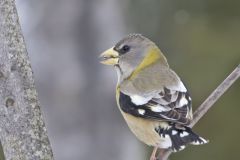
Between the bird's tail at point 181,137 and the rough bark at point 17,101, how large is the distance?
102 cm

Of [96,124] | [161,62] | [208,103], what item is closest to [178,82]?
→ [161,62]

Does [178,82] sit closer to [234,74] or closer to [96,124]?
[234,74]

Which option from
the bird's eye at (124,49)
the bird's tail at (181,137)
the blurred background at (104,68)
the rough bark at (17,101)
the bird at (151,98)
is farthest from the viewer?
the blurred background at (104,68)

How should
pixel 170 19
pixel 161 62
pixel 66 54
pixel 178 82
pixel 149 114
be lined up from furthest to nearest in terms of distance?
pixel 170 19
pixel 66 54
pixel 161 62
pixel 178 82
pixel 149 114

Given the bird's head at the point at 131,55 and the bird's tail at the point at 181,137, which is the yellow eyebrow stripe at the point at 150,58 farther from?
the bird's tail at the point at 181,137

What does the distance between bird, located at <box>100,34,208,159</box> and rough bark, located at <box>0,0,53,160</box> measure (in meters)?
1.05

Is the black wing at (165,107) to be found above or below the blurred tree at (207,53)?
above

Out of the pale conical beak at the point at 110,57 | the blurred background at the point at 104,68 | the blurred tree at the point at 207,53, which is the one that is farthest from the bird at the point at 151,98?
the blurred tree at the point at 207,53

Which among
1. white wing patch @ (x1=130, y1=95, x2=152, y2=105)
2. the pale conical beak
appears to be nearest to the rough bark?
white wing patch @ (x1=130, y1=95, x2=152, y2=105)

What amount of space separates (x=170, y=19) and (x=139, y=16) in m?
0.36

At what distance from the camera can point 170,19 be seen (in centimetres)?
755

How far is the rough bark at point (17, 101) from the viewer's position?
2.33 metres

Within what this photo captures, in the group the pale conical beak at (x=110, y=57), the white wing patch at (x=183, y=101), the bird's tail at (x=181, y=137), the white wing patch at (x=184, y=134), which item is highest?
the pale conical beak at (x=110, y=57)

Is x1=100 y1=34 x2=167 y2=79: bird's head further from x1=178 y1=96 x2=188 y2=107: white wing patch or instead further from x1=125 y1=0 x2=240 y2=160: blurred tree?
x1=125 y1=0 x2=240 y2=160: blurred tree
